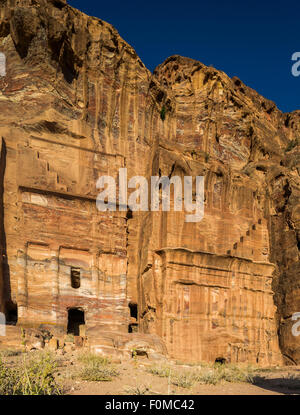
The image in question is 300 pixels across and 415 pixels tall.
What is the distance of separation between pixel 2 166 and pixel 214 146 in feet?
61.3

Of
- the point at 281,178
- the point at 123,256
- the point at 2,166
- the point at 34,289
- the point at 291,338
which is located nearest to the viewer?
the point at 34,289

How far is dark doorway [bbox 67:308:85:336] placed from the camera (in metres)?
22.4

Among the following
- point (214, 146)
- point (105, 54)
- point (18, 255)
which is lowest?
point (18, 255)

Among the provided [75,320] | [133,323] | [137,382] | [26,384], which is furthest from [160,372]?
[133,323]

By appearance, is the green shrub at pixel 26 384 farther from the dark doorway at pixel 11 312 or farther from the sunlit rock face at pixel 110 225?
the dark doorway at pixel 11 312

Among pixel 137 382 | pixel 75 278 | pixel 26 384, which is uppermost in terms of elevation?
pixel 75 278

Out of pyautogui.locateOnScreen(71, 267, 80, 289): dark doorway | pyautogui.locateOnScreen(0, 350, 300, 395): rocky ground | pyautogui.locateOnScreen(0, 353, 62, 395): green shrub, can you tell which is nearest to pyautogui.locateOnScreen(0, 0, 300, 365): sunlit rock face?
pyautogui.locateOnScreen(71, 267, 80, 289): dark doorway

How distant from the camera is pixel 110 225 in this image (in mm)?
24188

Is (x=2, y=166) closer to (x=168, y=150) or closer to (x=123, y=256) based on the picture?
(x=123, y=256)

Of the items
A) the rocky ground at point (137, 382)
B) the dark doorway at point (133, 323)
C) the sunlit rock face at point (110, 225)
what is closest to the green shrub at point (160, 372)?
the rocky ground at point (137, 382)

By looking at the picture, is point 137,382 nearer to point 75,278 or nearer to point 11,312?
point 11,312

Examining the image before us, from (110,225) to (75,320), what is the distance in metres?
5.52
